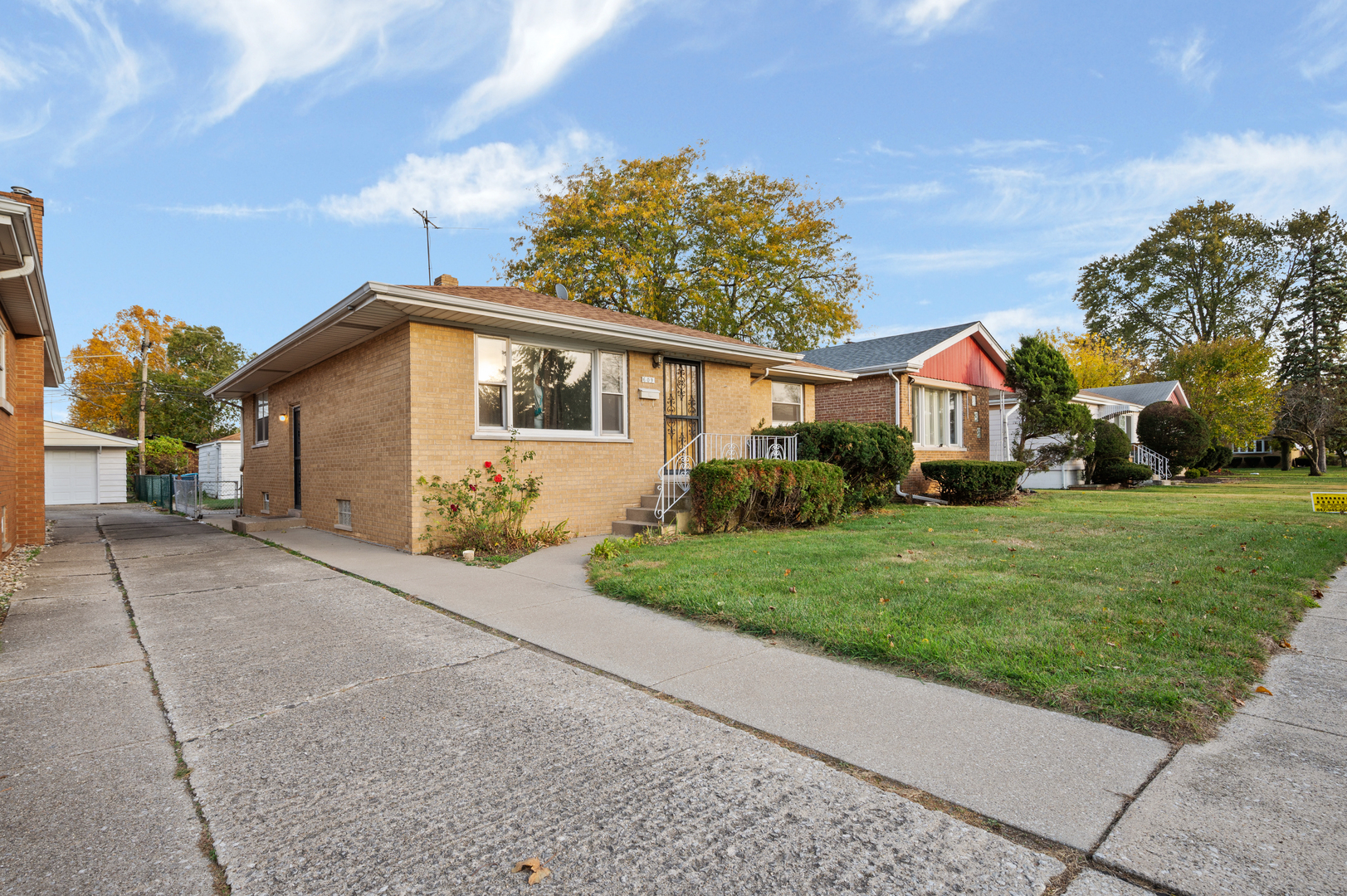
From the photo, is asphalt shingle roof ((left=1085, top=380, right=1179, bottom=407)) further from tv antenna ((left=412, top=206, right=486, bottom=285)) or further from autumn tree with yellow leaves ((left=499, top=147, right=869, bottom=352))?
tv antenna ((left=412, top=206, right=486, bottom=285))

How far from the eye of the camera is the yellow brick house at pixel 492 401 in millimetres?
8961

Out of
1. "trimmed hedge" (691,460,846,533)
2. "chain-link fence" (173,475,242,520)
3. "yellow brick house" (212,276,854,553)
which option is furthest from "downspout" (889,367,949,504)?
"chain-link fence" (173,475,242,520)

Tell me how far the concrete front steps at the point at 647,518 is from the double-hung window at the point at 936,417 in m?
8.57

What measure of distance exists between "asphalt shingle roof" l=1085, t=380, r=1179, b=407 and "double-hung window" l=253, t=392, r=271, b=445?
31215 mm

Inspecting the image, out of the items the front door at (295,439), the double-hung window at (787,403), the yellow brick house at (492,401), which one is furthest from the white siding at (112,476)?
the double-hung window at (787,403)

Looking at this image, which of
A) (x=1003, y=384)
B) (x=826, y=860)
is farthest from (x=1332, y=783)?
(x=1003, y=384)

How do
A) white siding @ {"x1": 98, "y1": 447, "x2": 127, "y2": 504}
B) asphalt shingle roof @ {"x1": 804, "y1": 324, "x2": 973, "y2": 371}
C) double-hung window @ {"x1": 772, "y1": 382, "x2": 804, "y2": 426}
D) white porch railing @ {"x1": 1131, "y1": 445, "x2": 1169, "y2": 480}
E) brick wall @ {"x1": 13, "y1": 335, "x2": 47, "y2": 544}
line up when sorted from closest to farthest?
brick wall @ {"x1": 13, "y1": 335, "x2": 47, "y2": 544} → double-hung window @ {"x1": 772, "y1": 382, "x2": 804, "y2": 426} → asphalt shingle roof @ {"x1": 804, "y1": 324, "x2": 973, "y2": 371} → white siding @ {"x1": 98, "y1": 447, "x2": 127, "y2": 504} → white porch railing @ {"x1": 1131, "y1": 445, "x2": 1169, "y2": 480}

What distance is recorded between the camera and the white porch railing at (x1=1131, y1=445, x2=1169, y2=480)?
1003 inches

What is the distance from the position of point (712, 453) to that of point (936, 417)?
8724mm

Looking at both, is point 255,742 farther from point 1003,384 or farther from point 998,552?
point 1003,384

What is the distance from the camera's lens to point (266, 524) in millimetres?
12078

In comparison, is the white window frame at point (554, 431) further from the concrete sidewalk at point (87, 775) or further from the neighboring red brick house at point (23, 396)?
the neighboring red brick house at point (23, 396)

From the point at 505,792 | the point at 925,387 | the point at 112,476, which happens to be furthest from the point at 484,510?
the point at 112,476

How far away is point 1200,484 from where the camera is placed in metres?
23.5
